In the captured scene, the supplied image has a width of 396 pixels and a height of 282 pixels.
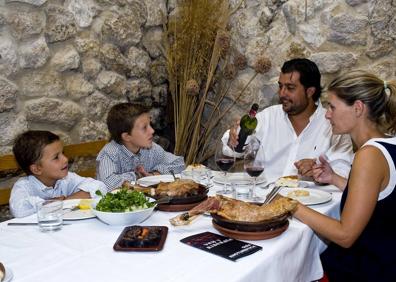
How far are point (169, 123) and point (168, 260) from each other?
2347mm

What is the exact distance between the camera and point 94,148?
2707 mm

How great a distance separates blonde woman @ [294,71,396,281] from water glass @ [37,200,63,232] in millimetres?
742

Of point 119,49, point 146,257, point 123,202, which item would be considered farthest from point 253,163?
point 119,49

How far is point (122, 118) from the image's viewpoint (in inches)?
90.4

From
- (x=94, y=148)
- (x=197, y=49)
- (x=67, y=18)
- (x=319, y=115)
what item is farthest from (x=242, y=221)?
(x=197, y=49)

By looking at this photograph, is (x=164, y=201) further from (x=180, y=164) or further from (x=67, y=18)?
(x=67, y=18)

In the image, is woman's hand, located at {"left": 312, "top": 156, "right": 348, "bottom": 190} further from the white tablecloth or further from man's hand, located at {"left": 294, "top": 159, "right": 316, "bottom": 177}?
the white tablecloth

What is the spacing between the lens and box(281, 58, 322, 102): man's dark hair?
254cm

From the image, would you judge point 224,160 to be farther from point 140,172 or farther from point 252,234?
point 140,172

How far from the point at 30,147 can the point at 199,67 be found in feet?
5.17

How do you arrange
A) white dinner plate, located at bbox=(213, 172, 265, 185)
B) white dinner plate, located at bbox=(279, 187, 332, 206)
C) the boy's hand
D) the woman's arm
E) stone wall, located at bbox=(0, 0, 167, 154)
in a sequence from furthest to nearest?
stone wall, located at bbox=(0, 0, 167, 154) < the boy's hand < white dinner plate, located at bbox=(213, 172, 265, 185) < white dinner plate, located at bbox=(279, 187, 332, 206) < the woman's arm

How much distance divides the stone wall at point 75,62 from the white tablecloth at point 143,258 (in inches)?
47.2

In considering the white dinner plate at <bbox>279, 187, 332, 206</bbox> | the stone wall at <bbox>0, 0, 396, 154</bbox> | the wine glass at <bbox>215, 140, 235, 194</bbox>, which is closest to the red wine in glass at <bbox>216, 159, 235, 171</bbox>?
the wine glass at <bbox>215, 140, 235, 194</bbox>

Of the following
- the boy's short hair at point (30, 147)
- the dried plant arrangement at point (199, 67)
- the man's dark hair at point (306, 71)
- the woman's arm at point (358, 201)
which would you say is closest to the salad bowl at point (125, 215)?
the woman's arm at point (358, 201)
